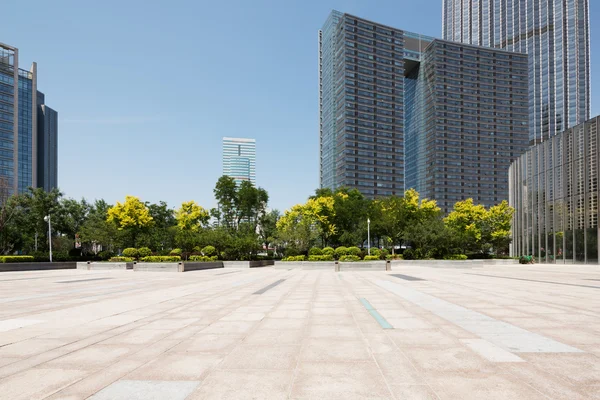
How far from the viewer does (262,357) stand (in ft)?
17.9

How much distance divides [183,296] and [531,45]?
791ft

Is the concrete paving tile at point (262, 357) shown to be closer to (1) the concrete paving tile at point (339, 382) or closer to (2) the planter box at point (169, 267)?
(1) the concrete paving tile at point (339, 382)

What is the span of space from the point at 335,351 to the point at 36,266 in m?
39.8

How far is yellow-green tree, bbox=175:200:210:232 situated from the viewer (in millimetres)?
64750

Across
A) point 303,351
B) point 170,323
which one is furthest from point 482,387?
point 170,323

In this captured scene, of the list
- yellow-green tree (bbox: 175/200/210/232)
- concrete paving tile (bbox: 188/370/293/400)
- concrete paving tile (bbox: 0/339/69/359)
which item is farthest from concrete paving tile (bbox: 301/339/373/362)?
yellow-green tree (bbox: 175/200/210/232)

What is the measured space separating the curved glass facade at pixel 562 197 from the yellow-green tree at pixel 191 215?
176ft

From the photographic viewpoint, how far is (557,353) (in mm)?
5570

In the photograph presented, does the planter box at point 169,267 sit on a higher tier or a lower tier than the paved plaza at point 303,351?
lower

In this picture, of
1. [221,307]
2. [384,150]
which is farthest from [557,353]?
[384,150]

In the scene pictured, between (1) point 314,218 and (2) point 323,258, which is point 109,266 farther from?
(1) point 314,218

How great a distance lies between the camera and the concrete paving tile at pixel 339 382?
399cm

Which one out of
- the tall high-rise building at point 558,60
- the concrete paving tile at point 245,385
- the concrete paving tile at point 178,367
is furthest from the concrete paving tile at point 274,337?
the tall high-rise building at point 558,60

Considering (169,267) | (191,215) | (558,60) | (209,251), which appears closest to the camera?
(169,267)
